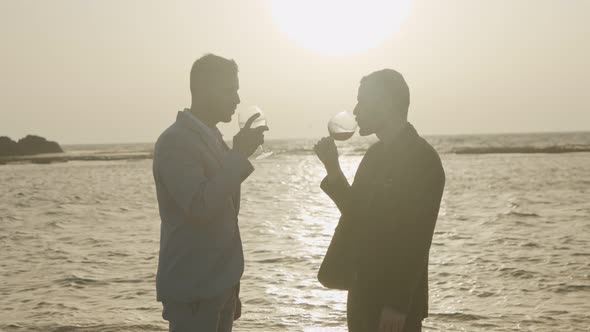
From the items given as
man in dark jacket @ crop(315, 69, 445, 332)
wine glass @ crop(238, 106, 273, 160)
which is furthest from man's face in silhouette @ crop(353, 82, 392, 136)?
wine glass @ crop(238, 106, 273, 160)

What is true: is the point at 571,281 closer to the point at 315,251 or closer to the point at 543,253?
the point at 543,253

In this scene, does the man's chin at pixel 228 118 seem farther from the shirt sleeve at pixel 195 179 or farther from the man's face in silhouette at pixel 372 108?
the man's face in silhouette at pixel 372 108

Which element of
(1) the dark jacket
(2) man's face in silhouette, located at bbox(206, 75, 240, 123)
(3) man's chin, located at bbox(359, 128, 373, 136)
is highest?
(2) man's face in silhouette, located at bbox(206, 75, 240, 123)

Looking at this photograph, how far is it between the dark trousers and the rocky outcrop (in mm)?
87302

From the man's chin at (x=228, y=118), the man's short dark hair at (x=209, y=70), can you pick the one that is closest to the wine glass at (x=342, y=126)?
the man's chin at (x=228, y=118)

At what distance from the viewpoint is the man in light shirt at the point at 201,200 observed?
2998 mm

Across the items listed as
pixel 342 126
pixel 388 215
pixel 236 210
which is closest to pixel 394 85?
pixel 388 215

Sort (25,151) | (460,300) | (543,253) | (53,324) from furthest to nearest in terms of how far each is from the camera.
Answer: (25,151), (543,253), (460,300), (53,324)

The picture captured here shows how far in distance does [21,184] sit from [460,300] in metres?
32.9

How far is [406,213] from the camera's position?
314 cm

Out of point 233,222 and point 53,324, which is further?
point 53,324

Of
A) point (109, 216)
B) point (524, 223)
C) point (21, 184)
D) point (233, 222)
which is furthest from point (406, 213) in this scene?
point (21, 184)

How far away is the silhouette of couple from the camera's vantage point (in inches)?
121

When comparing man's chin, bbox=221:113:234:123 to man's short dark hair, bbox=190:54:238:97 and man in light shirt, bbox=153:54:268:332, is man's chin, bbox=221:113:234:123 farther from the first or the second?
man's short dark hair, bbox=190:54:238:97
